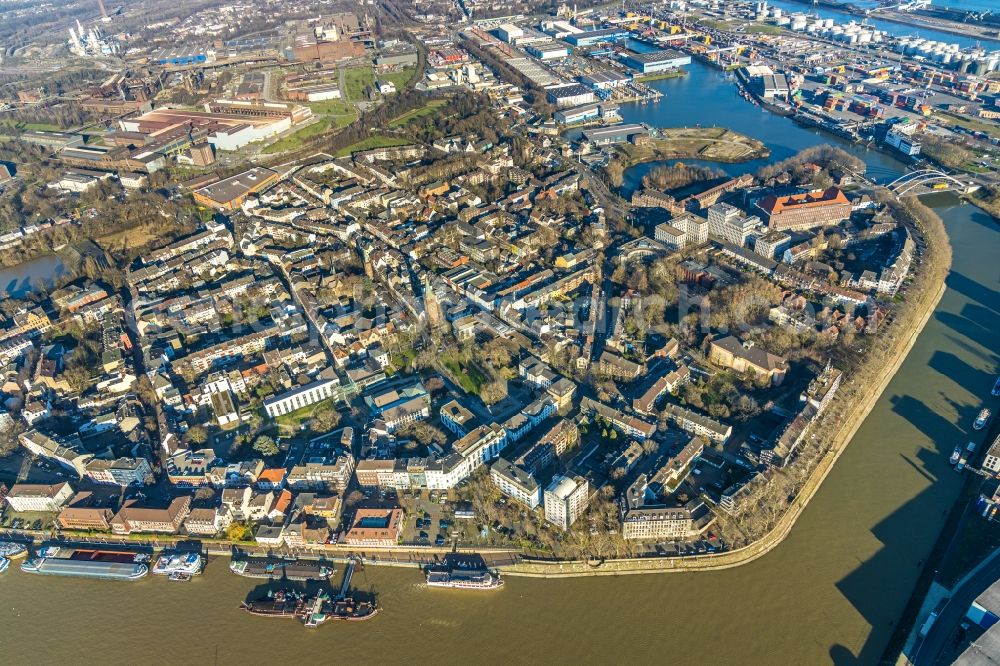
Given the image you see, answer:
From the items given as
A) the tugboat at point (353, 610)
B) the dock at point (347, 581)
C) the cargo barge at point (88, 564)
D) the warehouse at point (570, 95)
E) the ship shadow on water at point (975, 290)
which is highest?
the warehouse at point (570, 95)

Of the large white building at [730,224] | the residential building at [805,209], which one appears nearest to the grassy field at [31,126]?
the large white building at [730,224]

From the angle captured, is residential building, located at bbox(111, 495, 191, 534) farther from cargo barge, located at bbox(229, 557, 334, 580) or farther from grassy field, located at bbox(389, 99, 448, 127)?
grassy field, located at bbox(389, 99, 448, 127)

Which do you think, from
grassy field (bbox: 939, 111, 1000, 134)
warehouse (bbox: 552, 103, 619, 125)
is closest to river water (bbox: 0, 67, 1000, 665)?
grassy field (bbox: 939, 111, 1000, 134)

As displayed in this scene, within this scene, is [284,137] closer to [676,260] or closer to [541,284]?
[541,284]

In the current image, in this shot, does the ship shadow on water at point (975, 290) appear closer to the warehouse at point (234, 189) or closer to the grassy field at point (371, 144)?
the grassy field at point (371, 144)

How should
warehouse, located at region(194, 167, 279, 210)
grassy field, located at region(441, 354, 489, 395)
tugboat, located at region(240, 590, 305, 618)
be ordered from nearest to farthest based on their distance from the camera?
tugboat, located at region(240, 590, 305, 618) < grassy field, located at region(441, 354, 489, 395) < warehouse, located at region(194, 167, 279, 210)

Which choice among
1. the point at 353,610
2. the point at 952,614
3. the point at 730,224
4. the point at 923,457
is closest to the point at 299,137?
the point at 730,224
